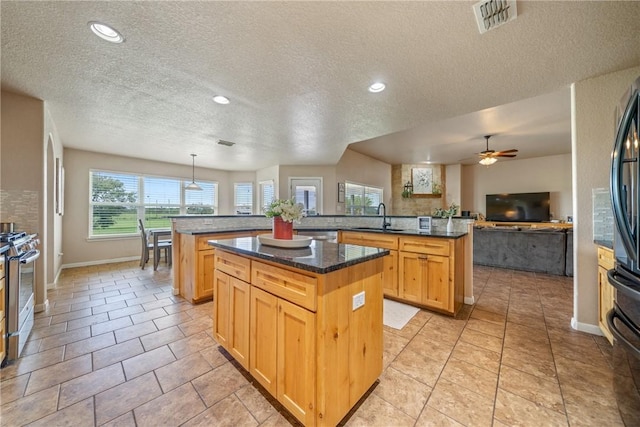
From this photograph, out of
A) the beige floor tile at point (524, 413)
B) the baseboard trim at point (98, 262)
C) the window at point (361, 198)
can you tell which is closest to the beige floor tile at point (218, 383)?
the beige floor tile at point (524, 413)

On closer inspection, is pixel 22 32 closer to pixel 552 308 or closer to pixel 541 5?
pixel 541 5

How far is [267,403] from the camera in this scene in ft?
4.91

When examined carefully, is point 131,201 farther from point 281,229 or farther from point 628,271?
point 628,271

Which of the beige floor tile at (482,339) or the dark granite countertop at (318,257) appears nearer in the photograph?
the dark granite countertop at (318,257)

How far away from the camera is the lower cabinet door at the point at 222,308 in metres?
1.89

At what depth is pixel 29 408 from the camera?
4.69ft

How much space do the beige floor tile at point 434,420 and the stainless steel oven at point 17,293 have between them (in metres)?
2.96

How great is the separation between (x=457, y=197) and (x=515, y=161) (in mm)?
1834

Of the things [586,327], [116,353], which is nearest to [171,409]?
[116,353]

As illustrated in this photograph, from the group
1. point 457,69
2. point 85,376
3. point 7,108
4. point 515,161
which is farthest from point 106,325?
point 515,161

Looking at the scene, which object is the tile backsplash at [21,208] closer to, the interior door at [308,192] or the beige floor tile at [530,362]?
the interior door at [308,192]

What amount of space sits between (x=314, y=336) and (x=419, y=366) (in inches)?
45.0

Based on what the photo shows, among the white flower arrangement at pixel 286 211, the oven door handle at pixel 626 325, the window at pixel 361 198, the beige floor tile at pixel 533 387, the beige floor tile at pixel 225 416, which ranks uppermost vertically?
the window at pixel 361 198

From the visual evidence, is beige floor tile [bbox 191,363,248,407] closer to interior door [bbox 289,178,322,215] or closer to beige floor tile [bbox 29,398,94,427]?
beige floor tile [bbox 29,398,94,427]
